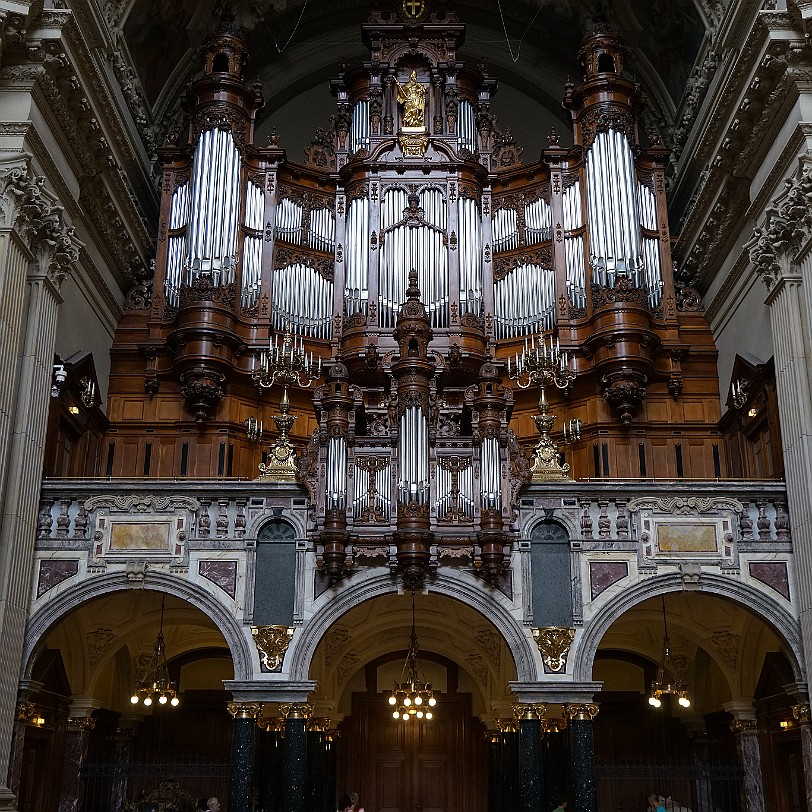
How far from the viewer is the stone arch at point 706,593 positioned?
1617cm

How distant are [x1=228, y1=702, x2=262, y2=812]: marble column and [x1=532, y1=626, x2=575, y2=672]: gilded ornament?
14.5 ft

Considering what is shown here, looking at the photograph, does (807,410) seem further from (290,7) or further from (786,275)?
(290,7)

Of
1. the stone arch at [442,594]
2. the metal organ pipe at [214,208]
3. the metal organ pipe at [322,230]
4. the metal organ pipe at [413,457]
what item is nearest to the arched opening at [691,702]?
the stone arch at [442,594]

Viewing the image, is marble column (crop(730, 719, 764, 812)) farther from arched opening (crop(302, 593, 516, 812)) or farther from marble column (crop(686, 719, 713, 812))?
arched opening (crop(302, 593, 516, 812))

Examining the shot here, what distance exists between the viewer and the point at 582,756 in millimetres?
15844

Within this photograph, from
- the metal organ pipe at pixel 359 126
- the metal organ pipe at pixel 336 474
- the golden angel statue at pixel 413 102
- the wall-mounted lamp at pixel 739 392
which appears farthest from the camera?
the metal organ pipe at pixel 359 126

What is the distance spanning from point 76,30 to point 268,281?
263 inches

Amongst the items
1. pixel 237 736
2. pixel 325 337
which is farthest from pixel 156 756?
pixel 325 337

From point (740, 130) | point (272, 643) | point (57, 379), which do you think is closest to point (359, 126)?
point (740, 130)

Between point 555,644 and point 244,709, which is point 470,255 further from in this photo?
point 244,709

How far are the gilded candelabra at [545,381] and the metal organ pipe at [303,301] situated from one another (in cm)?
408

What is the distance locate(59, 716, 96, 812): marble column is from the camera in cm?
1866

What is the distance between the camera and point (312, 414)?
22.0 m

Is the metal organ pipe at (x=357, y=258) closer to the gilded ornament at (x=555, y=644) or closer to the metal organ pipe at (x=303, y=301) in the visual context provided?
the metal organ pipe at (x=303, y=301)
